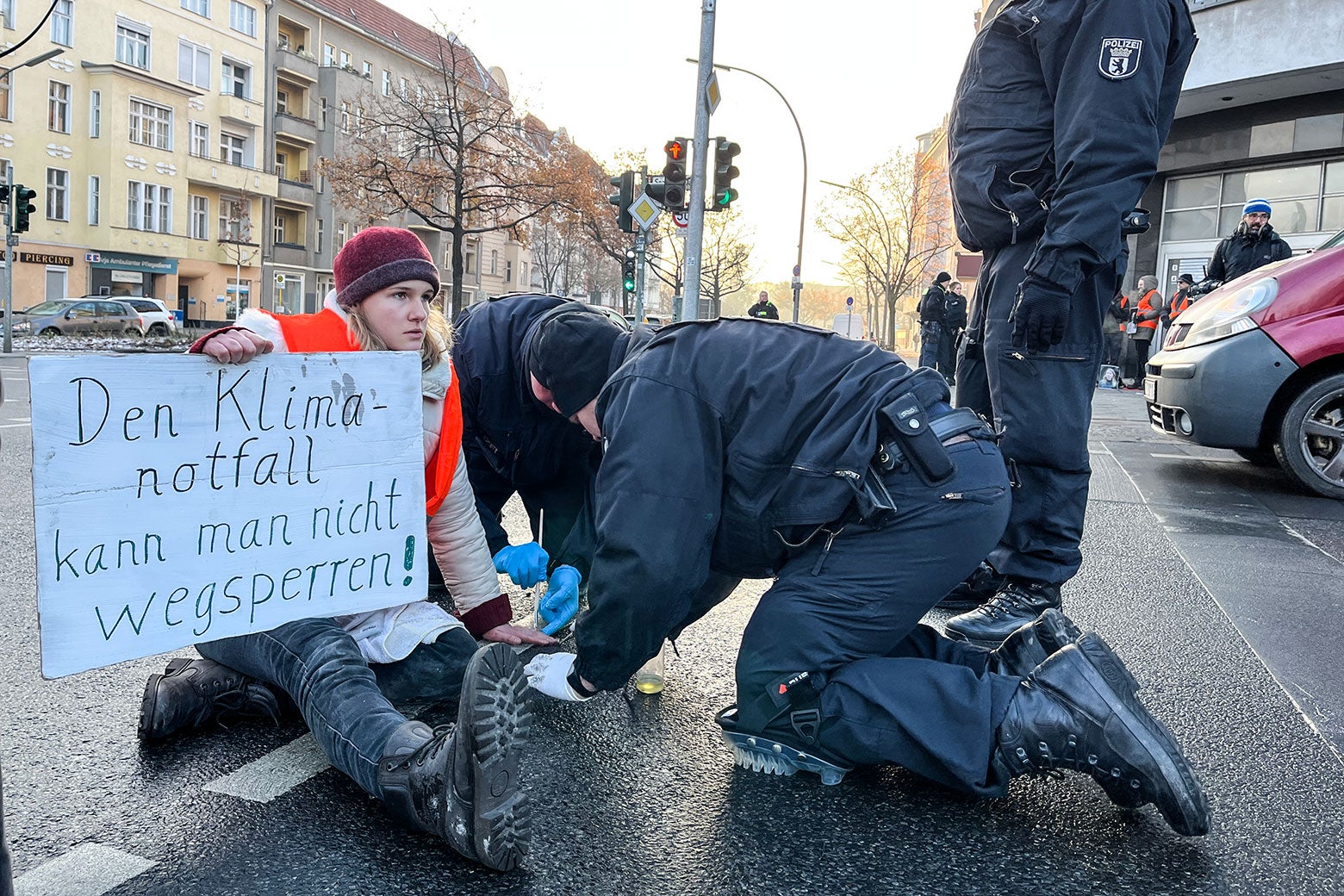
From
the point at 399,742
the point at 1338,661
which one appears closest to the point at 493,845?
the point at 399,742

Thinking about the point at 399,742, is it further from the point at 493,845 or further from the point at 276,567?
the point at 276,567

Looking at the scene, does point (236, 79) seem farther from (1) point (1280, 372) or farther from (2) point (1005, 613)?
(2) point (1005, 613)

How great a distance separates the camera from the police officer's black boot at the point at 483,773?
178cm

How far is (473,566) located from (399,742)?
2.85 ft

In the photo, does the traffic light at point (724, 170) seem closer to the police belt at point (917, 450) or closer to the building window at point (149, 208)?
the police belt at point (917, 450)

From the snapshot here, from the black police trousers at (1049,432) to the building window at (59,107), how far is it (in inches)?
1629

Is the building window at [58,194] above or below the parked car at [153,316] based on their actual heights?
above

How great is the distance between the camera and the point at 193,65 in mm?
42469

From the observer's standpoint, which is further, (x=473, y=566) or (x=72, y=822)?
(x=473, y=566)

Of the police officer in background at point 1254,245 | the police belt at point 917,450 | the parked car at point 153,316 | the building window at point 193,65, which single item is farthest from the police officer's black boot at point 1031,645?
the building window at point 193,65

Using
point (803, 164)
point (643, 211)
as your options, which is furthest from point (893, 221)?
point (643, 211)

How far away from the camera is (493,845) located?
5.93 feet

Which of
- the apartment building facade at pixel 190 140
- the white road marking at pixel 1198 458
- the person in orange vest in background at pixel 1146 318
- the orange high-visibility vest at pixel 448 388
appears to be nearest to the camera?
the orange high-visibility vest at pixel 448 388

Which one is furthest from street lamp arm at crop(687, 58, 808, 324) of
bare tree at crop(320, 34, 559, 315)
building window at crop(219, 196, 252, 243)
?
building window at crop(219, 196, 252, 243)
